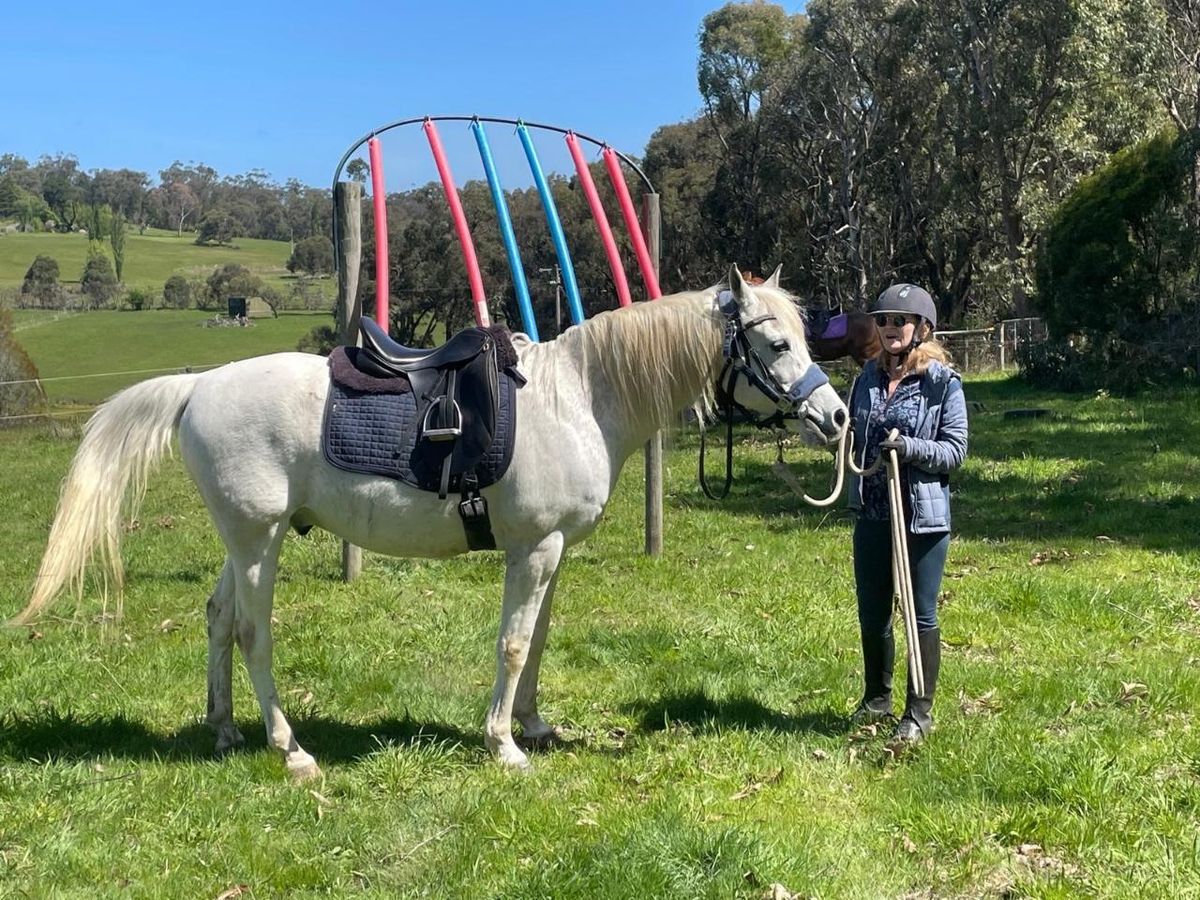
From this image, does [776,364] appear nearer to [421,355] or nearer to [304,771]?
[421,355]

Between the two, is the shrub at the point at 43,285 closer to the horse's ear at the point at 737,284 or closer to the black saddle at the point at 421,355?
the black saddle at the point at 421,355

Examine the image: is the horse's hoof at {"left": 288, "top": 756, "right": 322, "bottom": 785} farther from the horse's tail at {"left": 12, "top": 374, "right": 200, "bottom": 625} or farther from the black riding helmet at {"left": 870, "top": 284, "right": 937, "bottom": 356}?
the black riding helmet at {"left": 870, "top": 284, "right": 937, "bottom": 356}

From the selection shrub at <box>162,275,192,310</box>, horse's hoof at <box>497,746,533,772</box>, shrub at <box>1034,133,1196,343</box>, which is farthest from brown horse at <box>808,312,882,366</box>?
shrub at <box>162,275,192,310</box>

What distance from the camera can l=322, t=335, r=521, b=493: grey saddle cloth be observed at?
464cm

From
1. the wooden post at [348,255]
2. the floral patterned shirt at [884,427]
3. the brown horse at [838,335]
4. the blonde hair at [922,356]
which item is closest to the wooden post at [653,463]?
the brown horse at [838,335]

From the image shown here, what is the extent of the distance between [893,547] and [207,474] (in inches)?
124

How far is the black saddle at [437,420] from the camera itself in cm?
465

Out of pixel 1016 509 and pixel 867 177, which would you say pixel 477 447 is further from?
pixel 867 177

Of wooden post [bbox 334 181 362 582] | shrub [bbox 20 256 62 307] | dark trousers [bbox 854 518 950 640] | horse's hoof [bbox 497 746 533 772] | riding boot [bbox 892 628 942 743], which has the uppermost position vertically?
shrub [bbox 20 256 62 307]

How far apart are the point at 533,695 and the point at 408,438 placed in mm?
1506

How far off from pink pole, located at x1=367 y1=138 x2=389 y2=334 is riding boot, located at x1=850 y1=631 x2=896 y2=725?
3880 millimetres

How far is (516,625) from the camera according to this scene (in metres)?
4.84

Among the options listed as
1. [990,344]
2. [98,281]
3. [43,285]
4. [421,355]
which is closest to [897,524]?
[421,355]

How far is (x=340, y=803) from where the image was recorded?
449 cm
